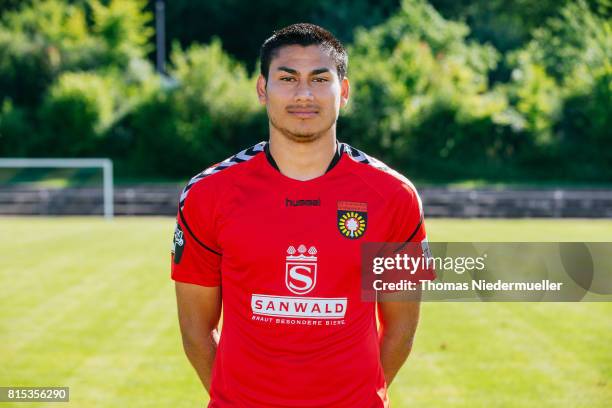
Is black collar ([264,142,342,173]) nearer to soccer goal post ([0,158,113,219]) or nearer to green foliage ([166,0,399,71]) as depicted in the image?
soccer goal post ([0,158,113,219])

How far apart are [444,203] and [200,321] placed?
21.8 meters

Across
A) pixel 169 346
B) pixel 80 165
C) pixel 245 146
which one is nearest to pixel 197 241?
pixel 169 346

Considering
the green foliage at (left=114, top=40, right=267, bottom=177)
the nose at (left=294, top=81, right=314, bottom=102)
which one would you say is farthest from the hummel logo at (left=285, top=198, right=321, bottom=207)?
the green foliage at (left=114, top=40, right=267, bottom=177)

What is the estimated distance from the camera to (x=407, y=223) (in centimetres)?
302

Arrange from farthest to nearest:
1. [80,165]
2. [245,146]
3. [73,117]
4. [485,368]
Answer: [73,117] < [245,146] < [80,165] < [485,368]

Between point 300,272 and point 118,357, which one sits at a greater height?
point 300,272

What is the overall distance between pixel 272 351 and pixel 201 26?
49580 mm

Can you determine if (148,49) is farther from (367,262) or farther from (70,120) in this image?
(367,262)

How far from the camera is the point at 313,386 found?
2.77 meters

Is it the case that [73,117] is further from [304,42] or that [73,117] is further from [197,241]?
[304,42]

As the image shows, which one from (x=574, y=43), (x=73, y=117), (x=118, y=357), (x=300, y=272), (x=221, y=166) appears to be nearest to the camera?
(x=300, y=272)

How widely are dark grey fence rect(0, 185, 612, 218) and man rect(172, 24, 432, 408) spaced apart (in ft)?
70.7

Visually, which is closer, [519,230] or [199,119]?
[519,230]

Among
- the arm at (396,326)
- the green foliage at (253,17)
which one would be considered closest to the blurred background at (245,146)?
the green foliage at (253,17)
